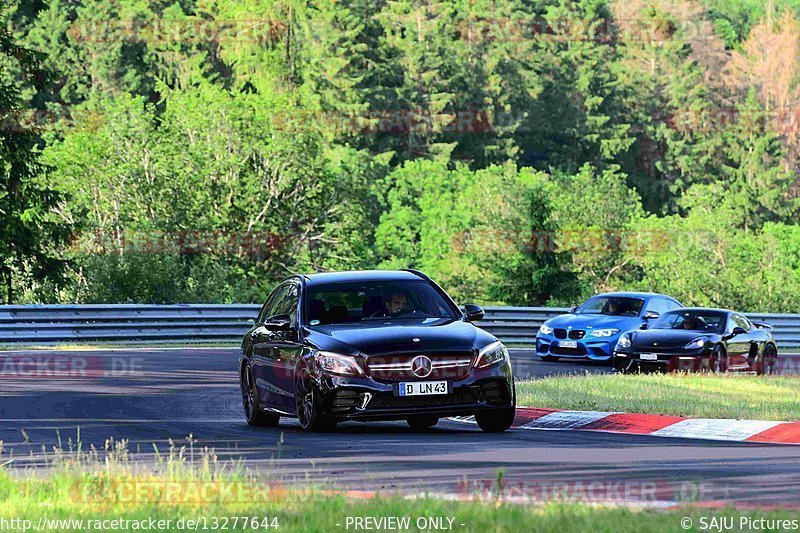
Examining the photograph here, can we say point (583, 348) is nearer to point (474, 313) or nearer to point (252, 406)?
point (252, 406)

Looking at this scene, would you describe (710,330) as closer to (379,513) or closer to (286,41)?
(379,513)

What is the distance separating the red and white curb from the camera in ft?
49.7

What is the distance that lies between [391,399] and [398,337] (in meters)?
0.59

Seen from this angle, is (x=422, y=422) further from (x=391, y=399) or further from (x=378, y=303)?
(x=391, y=399)

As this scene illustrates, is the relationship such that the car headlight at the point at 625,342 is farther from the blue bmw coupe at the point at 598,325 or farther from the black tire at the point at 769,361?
the black tire at the point at 769,361

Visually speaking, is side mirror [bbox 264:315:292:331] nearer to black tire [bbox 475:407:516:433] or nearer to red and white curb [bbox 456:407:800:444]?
black tire [bbox 475:407:516:433]

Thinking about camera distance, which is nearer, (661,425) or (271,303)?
(661,425)

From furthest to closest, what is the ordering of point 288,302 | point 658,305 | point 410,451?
point 658,305 → point 288,302 → point 410,451

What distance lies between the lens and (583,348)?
31.1m

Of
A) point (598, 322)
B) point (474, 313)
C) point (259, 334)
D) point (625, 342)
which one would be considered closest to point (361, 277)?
point (474, 313)

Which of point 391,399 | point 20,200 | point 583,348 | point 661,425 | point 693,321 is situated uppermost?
point 20,200

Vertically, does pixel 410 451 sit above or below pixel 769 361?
above

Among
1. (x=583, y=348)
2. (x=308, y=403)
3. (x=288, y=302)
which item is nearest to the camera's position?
(x=308, y=403)

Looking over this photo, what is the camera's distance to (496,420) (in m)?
15.5
